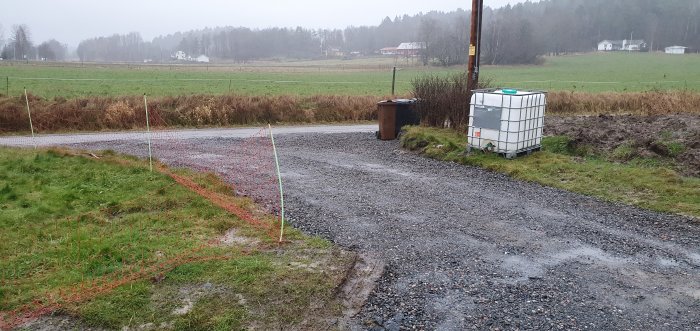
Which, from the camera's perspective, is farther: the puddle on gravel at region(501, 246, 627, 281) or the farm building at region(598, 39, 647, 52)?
the farm building at region(598, 39, 647, 52)

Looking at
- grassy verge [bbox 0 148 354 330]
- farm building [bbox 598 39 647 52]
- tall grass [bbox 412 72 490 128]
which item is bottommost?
grassy verge [bbox 0 148 354 330]

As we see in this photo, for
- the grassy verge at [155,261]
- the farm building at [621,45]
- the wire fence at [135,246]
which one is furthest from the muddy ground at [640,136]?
the farm building at [621,45]

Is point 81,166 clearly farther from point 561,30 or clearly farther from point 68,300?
point 561,30

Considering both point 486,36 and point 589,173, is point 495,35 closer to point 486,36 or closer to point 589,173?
point 486,36

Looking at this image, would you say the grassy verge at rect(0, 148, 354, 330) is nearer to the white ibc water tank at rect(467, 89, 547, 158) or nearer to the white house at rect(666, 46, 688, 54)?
the white ibc water tank at rect(467, 89, 547, 158)

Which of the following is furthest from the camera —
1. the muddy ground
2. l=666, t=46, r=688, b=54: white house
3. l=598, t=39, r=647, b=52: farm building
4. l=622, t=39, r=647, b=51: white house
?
l=598, t=39, r=647, b=52: farm building

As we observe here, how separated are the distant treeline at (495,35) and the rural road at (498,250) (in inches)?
2490

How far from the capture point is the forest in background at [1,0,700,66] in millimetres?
80875

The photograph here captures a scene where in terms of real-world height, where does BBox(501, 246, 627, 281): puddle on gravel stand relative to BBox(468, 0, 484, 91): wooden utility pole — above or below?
below

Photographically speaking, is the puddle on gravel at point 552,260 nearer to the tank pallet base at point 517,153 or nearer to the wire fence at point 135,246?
the wire fence at point 135,246

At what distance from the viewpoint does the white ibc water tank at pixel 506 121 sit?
11523mm

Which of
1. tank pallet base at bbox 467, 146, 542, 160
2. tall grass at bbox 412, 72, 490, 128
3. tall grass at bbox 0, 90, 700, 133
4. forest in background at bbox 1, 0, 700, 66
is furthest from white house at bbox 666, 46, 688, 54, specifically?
tank pallet base at bbox 467, 146, 542, 160

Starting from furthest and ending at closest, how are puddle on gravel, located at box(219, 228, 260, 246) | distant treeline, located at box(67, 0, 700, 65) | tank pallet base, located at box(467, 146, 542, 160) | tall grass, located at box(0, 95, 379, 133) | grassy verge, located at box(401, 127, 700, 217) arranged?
distant treeline, located at box(67, 0, 700, 65) < tall grass, located at box(0, 95, 379, 133) < tank pallet base, located at box(467, 146, 542, 160) < grassy verge, located at box(401, 127, 700, 217) < puddle on gravel, located at box(219, 228, 260, 246)

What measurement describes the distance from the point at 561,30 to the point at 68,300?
115263 mm
